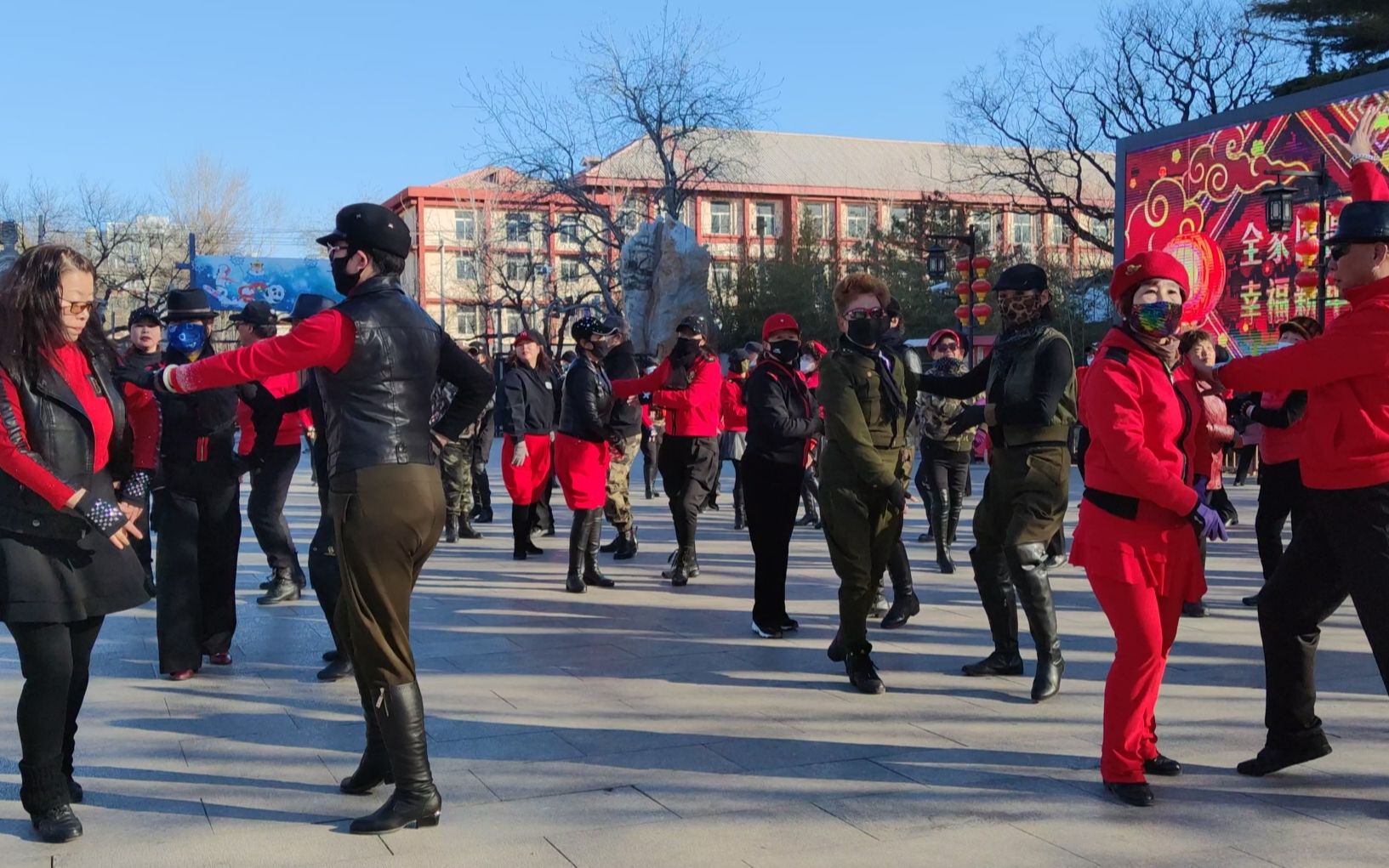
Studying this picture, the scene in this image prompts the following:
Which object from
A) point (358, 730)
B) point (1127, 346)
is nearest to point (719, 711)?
point (358, 730)

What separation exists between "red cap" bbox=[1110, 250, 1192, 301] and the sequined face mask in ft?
0.27

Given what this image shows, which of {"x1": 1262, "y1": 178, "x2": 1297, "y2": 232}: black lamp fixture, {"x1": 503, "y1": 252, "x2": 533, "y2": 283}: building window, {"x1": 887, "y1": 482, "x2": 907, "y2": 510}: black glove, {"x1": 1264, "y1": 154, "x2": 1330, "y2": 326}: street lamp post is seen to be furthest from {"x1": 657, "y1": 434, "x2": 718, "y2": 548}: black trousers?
{"x1": 503, "y1": 252, "x2": 533, "y2": 283}: building window

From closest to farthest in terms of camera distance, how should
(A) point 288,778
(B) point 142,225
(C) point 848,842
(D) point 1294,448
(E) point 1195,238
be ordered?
1. (C) point 848,842
2. (A) point 288,778
3. (D) point 1294,448
4. (E) point 1195,238
5. (B) point 142,225

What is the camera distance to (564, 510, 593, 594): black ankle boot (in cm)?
915

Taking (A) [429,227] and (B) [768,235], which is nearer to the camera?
(A) [429,227]

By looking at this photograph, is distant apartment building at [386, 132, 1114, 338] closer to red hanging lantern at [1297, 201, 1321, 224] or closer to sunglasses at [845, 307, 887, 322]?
red hanging lantern at [1297, 201, 1321, 224]

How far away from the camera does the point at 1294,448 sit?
7305mm

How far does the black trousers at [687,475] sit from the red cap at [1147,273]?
16.7 ft

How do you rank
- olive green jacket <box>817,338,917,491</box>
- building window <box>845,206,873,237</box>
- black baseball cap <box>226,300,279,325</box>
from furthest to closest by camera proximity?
building window <box>845,206,873,237</box> → black baseball cap <box>226,300,279,325</box> → olive green jacket <box>817,338,917,491</box>

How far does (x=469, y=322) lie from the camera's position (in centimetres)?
7231

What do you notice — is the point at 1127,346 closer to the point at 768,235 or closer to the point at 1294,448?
the point at 1294,448

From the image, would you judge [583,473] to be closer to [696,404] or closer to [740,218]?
[696,404]

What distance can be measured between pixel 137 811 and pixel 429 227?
66.1 metres

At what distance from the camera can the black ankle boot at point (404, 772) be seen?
416 centimetres
